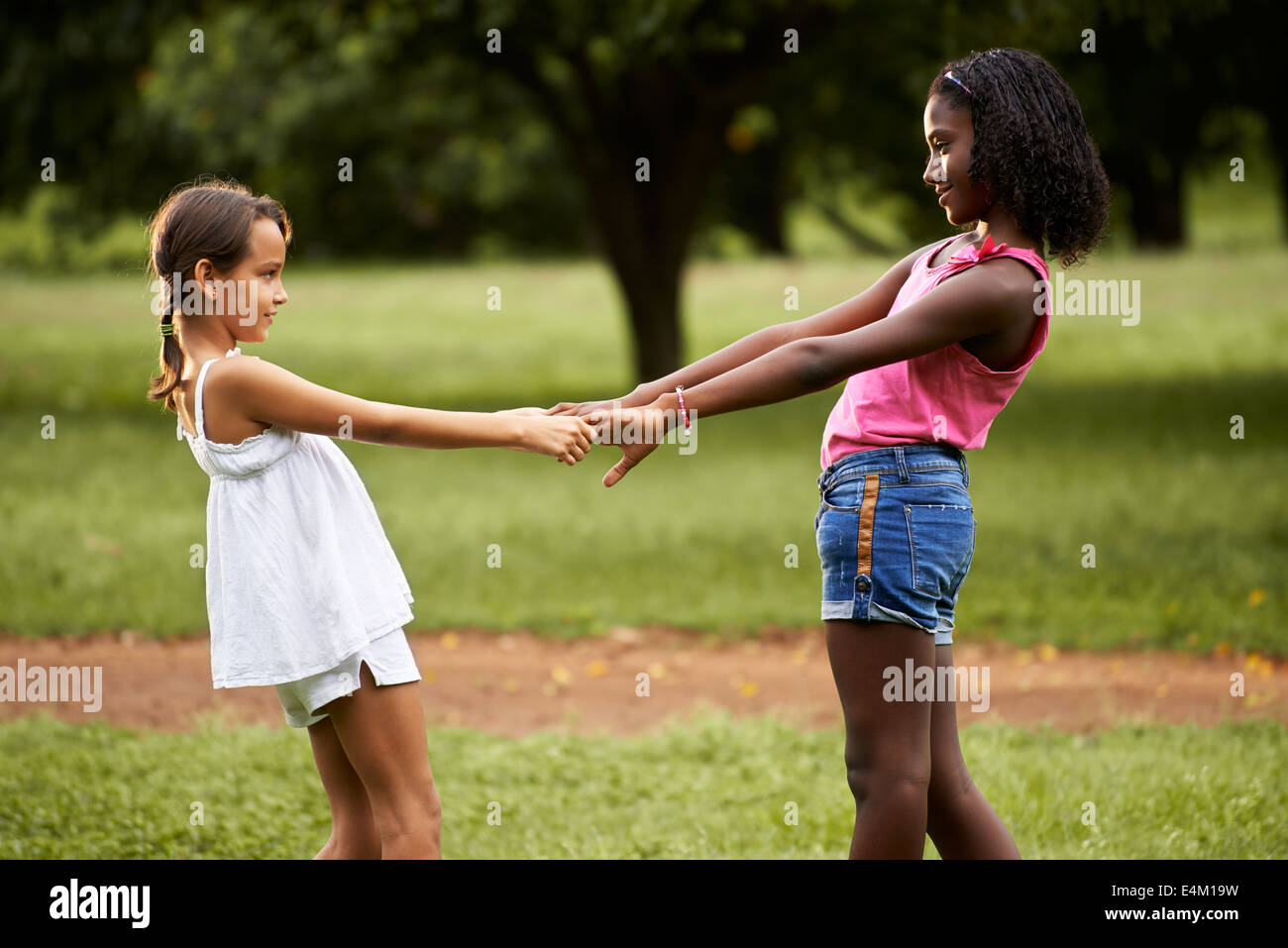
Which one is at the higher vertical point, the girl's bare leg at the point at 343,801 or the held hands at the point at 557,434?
the held hands at the point at 557,434

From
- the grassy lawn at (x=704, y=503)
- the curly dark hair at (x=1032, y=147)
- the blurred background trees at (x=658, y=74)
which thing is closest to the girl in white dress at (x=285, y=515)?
the curly dark hair at (x=1032, y=147)

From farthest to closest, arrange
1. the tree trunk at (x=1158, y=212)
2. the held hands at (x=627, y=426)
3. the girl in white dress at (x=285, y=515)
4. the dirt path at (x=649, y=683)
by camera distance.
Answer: the tree trunk at (x=1158, y=212) < the dirt path at (x=649, y=683) < the held hands at (x=627, y=426) < the girl in white dress at (x=285, y=515)

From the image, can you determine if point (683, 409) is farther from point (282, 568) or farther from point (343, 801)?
point (343, 801)

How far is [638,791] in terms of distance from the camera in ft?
15.2

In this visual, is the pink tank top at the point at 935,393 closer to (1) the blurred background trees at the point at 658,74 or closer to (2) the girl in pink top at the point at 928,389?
(2) the girl in pink top at the point at 928,389

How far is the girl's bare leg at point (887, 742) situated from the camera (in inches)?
110

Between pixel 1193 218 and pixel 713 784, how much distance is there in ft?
161

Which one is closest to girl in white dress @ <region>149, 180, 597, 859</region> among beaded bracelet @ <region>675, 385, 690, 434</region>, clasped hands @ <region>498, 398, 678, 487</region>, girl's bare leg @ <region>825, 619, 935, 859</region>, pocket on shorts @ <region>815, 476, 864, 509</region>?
clasped hands @ <region>498, 398, 678, 487</region>

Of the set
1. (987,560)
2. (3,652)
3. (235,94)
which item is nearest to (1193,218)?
(235,94)

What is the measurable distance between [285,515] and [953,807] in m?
1.56

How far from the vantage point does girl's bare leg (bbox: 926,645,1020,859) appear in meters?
2.98

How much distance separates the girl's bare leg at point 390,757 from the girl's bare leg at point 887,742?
91 cm

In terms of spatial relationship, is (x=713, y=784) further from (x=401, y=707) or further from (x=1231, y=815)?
(x=401, y=707)

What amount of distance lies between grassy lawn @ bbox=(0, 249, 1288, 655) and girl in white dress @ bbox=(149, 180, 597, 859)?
2.75 metres
